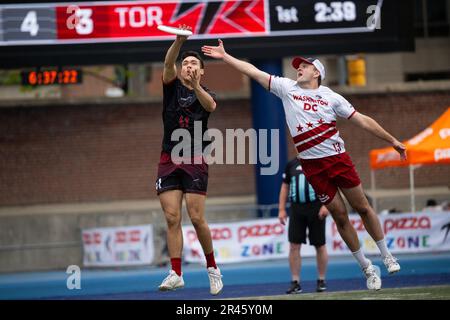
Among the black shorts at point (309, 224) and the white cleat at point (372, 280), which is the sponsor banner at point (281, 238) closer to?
the black shorts at point (309, 224)

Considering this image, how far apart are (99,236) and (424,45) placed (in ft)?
56.7

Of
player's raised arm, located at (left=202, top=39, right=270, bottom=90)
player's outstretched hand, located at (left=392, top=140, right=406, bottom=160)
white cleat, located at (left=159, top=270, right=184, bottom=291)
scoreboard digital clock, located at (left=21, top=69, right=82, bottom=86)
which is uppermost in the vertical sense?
scoreboard digital clock, located at (left=21, top=69, right=82, bottom=86)

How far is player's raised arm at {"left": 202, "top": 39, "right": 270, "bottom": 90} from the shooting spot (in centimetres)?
1034

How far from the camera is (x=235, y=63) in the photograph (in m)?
10.6

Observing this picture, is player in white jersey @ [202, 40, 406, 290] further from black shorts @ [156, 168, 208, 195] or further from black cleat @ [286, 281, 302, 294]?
black cleat @ [286, 281, 302, 294]

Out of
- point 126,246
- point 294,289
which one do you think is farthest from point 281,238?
point 294,289

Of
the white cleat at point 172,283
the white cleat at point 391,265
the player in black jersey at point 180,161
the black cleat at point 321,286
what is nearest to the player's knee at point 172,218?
the player in black jersey at point 180,161

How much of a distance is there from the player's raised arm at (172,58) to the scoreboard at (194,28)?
7286 millimetres

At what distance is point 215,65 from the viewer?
1607 inches

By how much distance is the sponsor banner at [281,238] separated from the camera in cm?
1980

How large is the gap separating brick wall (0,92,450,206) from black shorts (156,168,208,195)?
13863 mm

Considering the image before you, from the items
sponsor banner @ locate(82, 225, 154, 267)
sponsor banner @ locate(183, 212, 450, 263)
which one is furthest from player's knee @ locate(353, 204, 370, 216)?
sponsor banner @ locate(82, 225, 154, 267)

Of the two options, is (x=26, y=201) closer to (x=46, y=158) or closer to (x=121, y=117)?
(x=46, y=158)

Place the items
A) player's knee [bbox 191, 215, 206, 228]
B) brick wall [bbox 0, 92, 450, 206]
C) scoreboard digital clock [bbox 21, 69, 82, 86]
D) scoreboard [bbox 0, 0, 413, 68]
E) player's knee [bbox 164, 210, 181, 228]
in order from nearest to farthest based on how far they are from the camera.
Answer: player's knee [bbox 164, 210, 181, 228], player's knee [bbox 191, 215, 206, 228], scoreboard [bbox 0, 0, 413, 68], scoreboard digital clock [bbox 21, 69, 82, 86], brick wall [bbox 0, 92, 450, 206]
